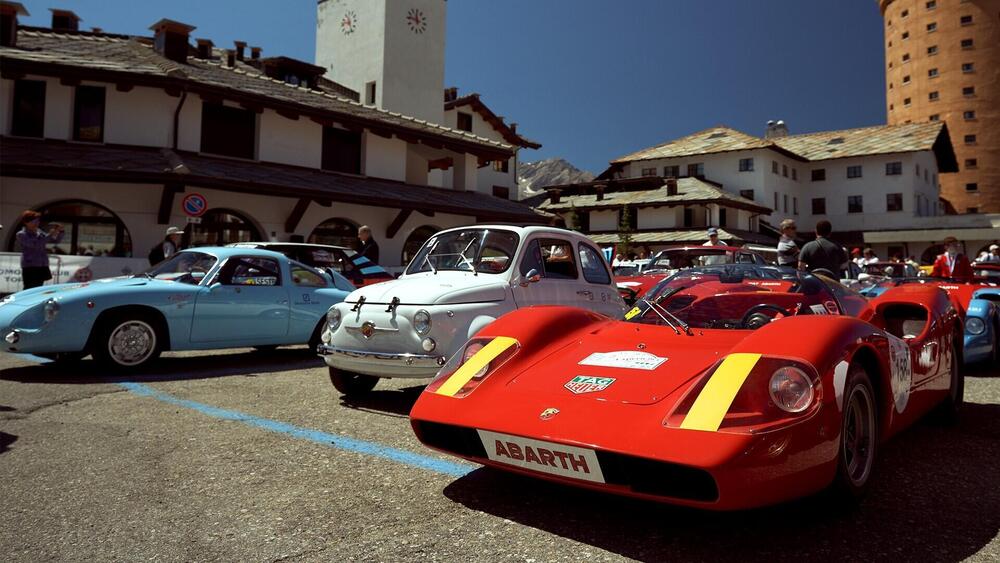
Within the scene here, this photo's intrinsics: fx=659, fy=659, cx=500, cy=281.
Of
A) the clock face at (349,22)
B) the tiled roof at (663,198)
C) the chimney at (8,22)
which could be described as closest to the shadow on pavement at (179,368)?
the chimney at (8,22)

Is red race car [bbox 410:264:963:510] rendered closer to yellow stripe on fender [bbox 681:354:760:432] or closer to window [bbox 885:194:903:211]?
yellow stripe on fender [bbox 681:354:760:432]

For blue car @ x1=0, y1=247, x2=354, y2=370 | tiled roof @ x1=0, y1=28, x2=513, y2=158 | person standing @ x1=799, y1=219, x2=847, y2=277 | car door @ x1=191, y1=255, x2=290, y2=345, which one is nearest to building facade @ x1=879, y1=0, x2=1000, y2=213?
tiled roof @ x1=0, y1=28, x2=513, y2=158

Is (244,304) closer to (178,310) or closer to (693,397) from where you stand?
(178,310)

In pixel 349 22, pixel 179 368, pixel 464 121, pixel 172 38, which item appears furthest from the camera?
pixel 464 121

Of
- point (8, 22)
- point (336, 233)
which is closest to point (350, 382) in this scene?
point (336, 233)

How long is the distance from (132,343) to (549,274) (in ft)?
13.9

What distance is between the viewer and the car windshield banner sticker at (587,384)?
2871mm

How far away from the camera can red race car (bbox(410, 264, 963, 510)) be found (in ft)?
7.68

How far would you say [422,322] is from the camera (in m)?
4.87

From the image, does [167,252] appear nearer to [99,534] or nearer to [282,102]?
[282,102]

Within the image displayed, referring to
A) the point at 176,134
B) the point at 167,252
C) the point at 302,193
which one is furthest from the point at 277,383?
the point at 176,134

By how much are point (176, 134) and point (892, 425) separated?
56.2ft

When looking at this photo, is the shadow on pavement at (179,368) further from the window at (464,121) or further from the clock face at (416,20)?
the window at (464,121)

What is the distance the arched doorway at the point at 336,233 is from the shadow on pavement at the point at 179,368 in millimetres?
10336
